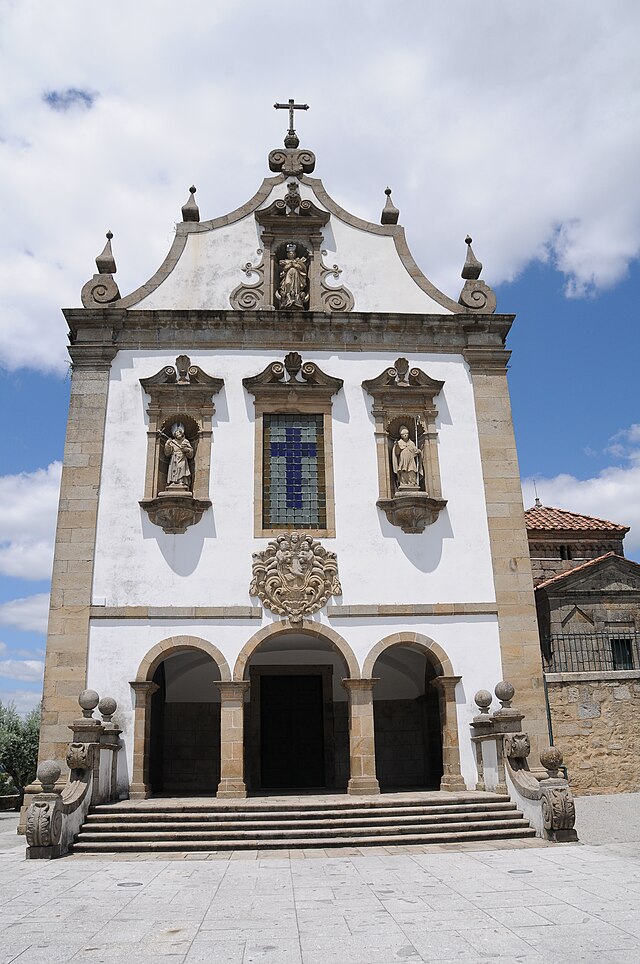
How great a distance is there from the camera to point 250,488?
14477mm

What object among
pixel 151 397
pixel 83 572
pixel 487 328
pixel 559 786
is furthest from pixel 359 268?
pixel 559 786

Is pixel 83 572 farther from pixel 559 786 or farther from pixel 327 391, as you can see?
pixel 559 786

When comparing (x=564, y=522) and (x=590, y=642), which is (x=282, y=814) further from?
(x=564, y=522)

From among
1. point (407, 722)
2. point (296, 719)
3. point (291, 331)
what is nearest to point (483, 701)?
point (407, 722)

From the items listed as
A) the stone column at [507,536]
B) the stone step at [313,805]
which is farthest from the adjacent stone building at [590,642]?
the stone step at [313,805]

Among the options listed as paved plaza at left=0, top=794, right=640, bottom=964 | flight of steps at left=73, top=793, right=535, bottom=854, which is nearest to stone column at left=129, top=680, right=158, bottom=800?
flight of steps at left=73, top=793, right=535, bottom=854

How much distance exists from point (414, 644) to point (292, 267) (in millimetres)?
7841

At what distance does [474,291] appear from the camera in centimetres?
1614

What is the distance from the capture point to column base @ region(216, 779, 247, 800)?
41.8 feet

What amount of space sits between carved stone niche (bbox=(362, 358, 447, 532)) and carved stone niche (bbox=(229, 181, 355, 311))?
2.02m

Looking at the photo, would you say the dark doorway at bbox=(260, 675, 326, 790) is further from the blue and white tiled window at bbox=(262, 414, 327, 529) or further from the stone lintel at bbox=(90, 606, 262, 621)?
the blue and white tiled window at bbox=(262, 414, 327, 529)

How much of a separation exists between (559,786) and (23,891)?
6.73 meters

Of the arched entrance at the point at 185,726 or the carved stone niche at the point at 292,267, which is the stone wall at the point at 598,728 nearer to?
the arched entrance at the point at 185,726

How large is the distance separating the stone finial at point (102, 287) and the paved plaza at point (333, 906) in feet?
32.9
